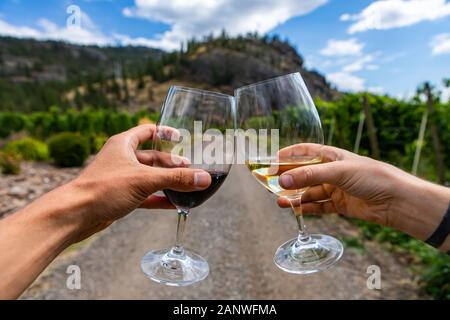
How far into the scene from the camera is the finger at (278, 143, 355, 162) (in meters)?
1.22

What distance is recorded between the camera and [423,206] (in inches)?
52.9

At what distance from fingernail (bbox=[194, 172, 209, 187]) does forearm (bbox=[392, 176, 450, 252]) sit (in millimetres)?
646

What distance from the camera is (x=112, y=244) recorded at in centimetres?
721

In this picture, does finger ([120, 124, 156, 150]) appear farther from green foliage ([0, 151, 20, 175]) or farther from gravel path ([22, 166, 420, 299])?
green foliage ([0, 151, 20, 175])

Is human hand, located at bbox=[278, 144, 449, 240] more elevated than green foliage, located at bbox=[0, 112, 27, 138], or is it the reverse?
human hand, located at bbox=[278, 144, 449, 240]

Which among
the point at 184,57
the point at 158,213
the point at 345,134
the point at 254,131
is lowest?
the point at 158,213

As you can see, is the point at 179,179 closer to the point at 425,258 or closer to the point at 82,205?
the point at 82,205

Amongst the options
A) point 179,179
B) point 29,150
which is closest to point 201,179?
point 179,179

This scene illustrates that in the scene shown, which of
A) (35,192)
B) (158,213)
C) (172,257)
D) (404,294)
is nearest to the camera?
(172,257)

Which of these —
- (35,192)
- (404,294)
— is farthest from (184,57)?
(404,294)

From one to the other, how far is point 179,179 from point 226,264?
5340 millimetres

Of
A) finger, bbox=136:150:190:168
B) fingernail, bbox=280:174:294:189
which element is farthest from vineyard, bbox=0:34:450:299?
finger, bbox=136:150:190:168

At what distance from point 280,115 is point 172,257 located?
1.75 feet
